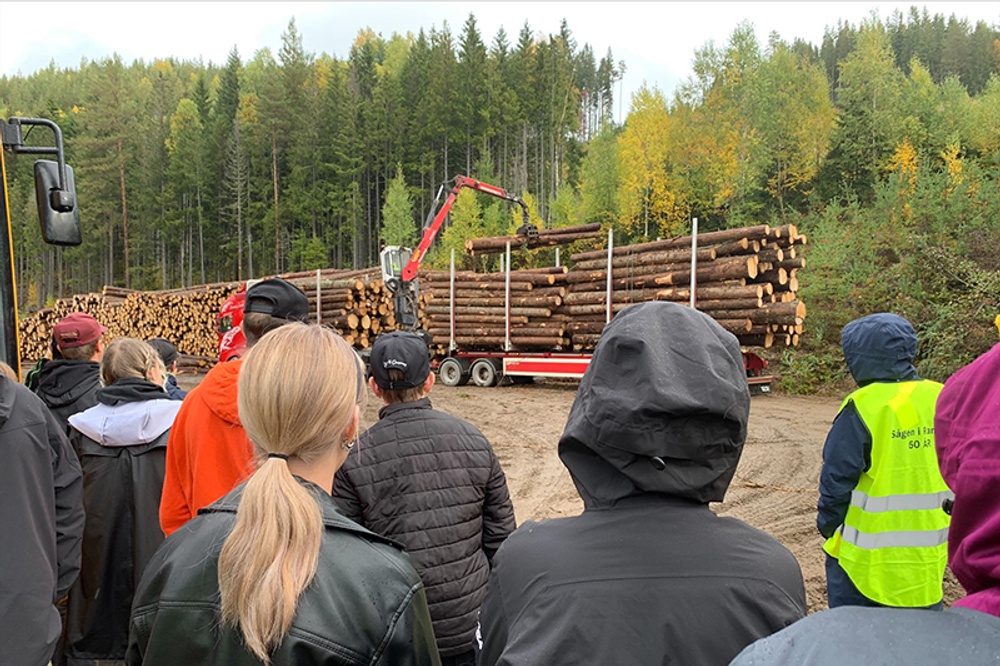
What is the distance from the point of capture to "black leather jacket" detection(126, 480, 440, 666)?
4.54ft

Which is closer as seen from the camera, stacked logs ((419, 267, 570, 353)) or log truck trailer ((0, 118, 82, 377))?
log truck trailer ((0, 118, 82, 377))

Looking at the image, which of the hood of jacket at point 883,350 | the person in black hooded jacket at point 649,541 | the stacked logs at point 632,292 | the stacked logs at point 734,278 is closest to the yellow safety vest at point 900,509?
the hood of jacket at point 883,350

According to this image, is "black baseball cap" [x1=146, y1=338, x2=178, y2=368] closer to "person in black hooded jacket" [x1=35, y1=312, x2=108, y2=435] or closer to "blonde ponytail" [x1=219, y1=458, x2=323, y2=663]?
"person in black hooded jacket" [x1=35, y1=312, x2=108, y2=435]

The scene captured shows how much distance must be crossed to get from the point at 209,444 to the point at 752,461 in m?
8.35

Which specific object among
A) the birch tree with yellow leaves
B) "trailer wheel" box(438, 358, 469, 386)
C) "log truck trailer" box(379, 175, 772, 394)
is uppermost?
the birch tree with yellow leaves

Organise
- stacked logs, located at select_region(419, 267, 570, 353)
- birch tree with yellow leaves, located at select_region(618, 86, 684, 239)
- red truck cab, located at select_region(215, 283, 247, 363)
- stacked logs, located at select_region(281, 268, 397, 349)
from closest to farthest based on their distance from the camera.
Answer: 1. red truck cab, located at select_region(215, 283, 247, 363)
2. stacked logs, located at select_region(419, 267, 570, 353)
3. stacked logs, located at select_region(281, 268, 397, 349)
4. birch tree with yellow leaves, located at select_region(618, 86, 684, 239)

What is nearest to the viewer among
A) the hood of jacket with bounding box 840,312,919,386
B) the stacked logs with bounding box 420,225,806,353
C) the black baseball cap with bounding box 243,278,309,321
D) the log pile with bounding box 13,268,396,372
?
the black baseball cap with bounding box 243,278,309,321

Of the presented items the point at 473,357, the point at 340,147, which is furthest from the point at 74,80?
the point at 473,357

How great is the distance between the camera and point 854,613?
0.85 meters

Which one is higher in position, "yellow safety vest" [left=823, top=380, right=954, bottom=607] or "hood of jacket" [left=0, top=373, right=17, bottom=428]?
"hood of jacket" [left=0, top=373, right=17, bottom=428]

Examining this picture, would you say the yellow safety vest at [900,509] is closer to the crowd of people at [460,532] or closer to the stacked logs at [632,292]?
the crowd of people at [460,532]

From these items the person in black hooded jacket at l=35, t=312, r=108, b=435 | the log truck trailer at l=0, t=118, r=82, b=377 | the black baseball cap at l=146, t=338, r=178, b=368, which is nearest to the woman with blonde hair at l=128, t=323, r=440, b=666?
the person in black hooded jacket at l=35, t=312, r=108, b=435

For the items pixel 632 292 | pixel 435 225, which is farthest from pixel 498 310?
pixel 632 292

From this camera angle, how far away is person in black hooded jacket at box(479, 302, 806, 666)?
51.7 inches
